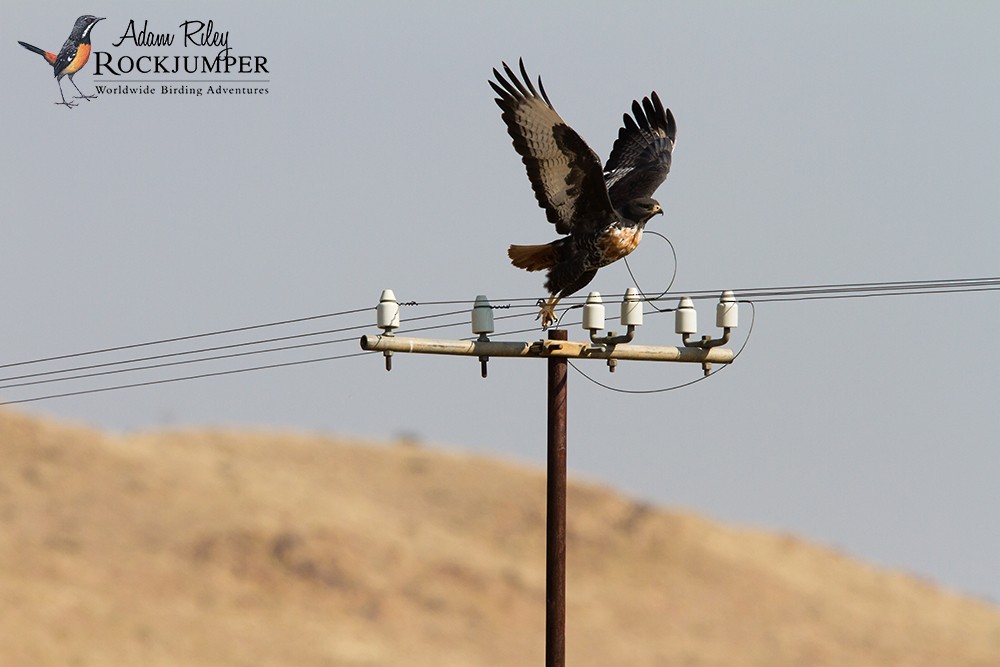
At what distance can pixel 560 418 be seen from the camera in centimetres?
1230

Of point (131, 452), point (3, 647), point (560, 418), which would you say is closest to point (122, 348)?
point (560, 418)

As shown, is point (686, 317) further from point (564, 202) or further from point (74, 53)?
point (74, 53)

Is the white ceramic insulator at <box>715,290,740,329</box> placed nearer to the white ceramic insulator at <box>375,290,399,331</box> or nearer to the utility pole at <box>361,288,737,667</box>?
the utility pole at <box>361,288,737,667</box>

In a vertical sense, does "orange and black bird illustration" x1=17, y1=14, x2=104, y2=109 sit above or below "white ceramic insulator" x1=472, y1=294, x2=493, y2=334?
above

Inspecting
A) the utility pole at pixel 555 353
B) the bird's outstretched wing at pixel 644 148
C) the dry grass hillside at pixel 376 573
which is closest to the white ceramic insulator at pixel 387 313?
the utility pole at pixel 555 353

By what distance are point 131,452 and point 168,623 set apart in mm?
8364

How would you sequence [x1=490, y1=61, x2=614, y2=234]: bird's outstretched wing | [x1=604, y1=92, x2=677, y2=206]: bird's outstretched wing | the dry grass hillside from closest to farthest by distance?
[x1=490, y1=61, x2=614, y2=234]: bird's outstretched wing < [x1=604, y1=92, x2=677, y2=206]: bird's outstretched wing < the dry grass hillside

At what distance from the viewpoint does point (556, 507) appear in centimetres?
1229

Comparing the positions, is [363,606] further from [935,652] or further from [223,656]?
[935,652]

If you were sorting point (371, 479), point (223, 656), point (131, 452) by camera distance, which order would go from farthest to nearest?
point (371, 479) < point (131, 452) < point (223, 656)

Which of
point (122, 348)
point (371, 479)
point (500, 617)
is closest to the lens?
point (122, 348)

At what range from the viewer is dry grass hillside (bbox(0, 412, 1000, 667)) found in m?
33.8

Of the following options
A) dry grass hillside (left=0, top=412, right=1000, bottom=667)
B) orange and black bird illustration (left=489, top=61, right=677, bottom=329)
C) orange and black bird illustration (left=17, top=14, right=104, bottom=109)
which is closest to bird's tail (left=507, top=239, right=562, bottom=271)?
orange and black bird illustration (left=489, top=61, right=677, bottom=329)

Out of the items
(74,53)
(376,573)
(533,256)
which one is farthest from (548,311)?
(376,573)
